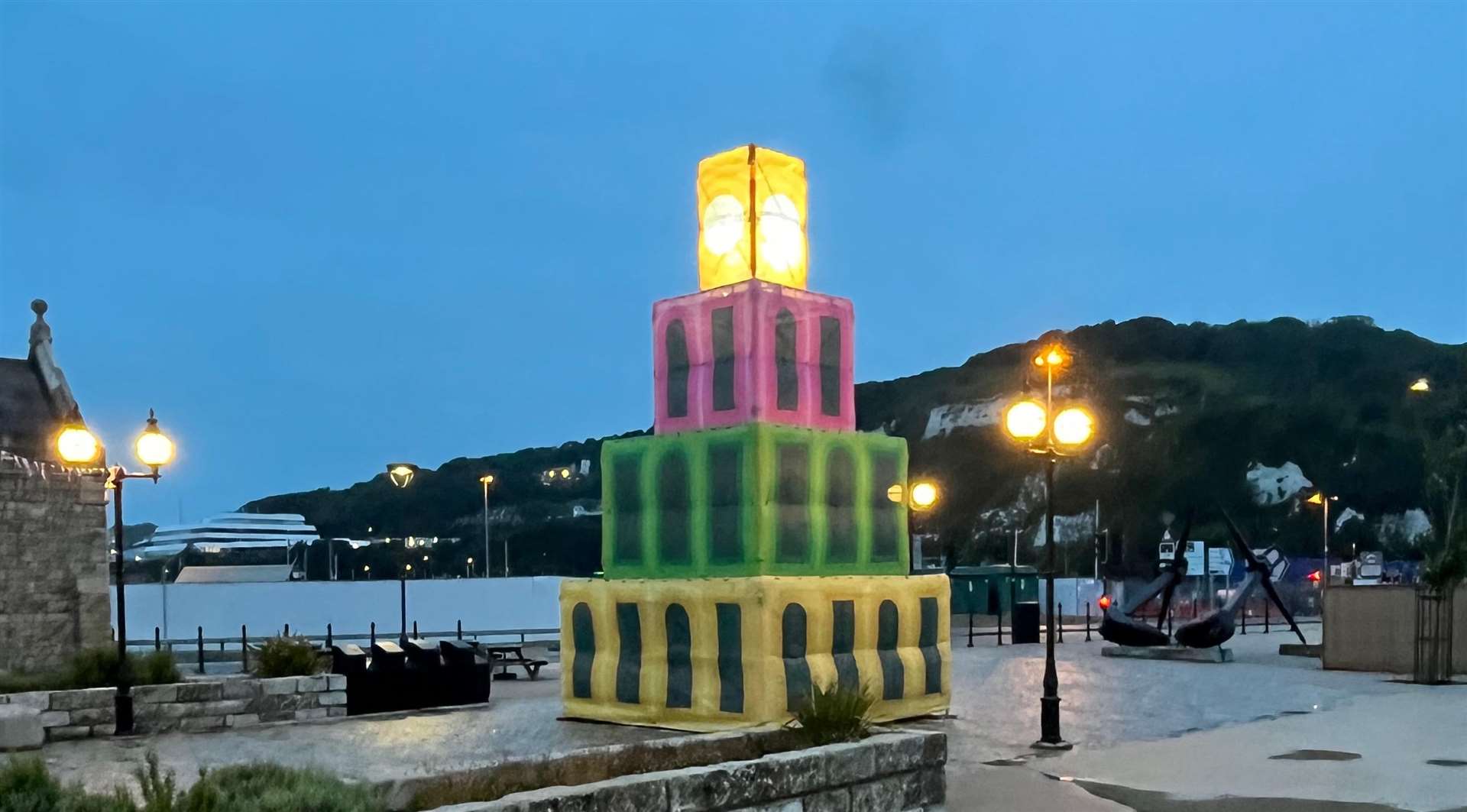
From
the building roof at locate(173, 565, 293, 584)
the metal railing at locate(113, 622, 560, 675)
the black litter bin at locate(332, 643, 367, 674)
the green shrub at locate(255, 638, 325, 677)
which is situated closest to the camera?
the green shrub at locate(255, 638, 325, 677)

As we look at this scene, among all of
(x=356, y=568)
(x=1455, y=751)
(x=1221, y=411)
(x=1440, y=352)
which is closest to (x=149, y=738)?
(x=1455, y=751)

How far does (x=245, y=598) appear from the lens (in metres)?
35.9

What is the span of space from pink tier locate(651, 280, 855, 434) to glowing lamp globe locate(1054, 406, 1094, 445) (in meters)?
2.56

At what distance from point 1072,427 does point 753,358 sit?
380 centimetres

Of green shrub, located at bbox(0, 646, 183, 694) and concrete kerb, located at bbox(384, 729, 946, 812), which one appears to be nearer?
concrete kerb, located at bbox(384, 729, 946, 812)

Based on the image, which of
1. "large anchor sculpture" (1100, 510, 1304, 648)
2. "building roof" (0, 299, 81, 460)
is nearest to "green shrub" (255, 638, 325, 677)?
"building roof" (0, 299, 81, 460)

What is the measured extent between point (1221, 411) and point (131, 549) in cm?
9582

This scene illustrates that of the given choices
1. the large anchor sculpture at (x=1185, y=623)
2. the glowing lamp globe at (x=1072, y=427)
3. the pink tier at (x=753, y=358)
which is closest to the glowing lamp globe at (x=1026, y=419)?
the glowing lamp globe at (x=1072, y=427)

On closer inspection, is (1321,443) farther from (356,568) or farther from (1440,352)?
(356,568)

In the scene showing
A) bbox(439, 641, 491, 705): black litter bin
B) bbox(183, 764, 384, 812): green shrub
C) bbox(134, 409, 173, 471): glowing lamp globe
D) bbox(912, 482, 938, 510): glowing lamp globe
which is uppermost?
bbox(134, 409, 173, 471): glowing lamp globe

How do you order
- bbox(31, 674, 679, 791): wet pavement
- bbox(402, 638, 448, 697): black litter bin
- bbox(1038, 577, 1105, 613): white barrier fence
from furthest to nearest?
bbox(1038, 577, 1105, 613): white barrier fence, bbox(402, 638, 448, 697): black litter bin, bbox(31, 674, 679, 791): wet pavement

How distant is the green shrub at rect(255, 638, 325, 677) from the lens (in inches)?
668

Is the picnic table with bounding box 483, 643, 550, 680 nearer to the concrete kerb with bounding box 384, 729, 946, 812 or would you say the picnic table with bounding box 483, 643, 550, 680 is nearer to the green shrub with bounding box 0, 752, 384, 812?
the concrete kerb with bounding box 384, 729, 946, 812

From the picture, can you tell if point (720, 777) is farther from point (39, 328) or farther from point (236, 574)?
point (236, 574)
